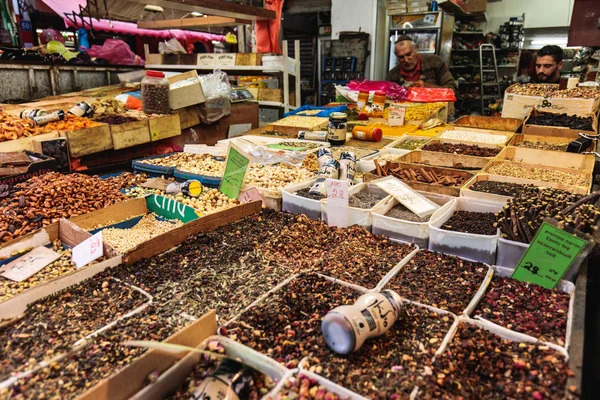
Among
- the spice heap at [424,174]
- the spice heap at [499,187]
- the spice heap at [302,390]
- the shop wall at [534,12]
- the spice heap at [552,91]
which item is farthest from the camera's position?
the shop wall at [534,12]

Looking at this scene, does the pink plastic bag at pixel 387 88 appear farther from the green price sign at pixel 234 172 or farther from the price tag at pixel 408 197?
the green price sign at pixel 234 172

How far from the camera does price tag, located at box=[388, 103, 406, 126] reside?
418cm

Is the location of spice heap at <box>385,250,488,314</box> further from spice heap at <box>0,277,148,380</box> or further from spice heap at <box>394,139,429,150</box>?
spice heap at <box>394,139,429,150</box>

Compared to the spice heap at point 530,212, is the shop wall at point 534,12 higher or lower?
higher

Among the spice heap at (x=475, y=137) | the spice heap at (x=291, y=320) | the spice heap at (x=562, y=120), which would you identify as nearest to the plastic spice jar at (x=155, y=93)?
the spice heap at (x=475, y=137)

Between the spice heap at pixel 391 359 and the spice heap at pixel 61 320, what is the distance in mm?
755

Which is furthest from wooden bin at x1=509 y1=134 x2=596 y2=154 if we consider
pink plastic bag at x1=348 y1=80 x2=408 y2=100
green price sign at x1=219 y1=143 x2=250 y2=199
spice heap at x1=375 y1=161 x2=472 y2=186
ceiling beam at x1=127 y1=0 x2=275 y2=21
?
ceiling beam at x1=127 y1=0 x2=275 y2=21

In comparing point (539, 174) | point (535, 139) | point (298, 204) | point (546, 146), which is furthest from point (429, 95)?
point (298, 204)

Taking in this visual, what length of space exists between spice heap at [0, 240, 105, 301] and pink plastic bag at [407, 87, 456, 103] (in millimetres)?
4124

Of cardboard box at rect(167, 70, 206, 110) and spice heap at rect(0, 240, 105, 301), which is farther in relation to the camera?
cardboard box at rect(167, 70, 206, 110)

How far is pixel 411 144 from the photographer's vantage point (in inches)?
137

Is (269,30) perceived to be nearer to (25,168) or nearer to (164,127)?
(164,127)

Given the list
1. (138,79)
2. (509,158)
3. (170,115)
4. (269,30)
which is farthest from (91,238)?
(138,79)

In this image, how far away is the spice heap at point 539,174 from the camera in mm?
2420
